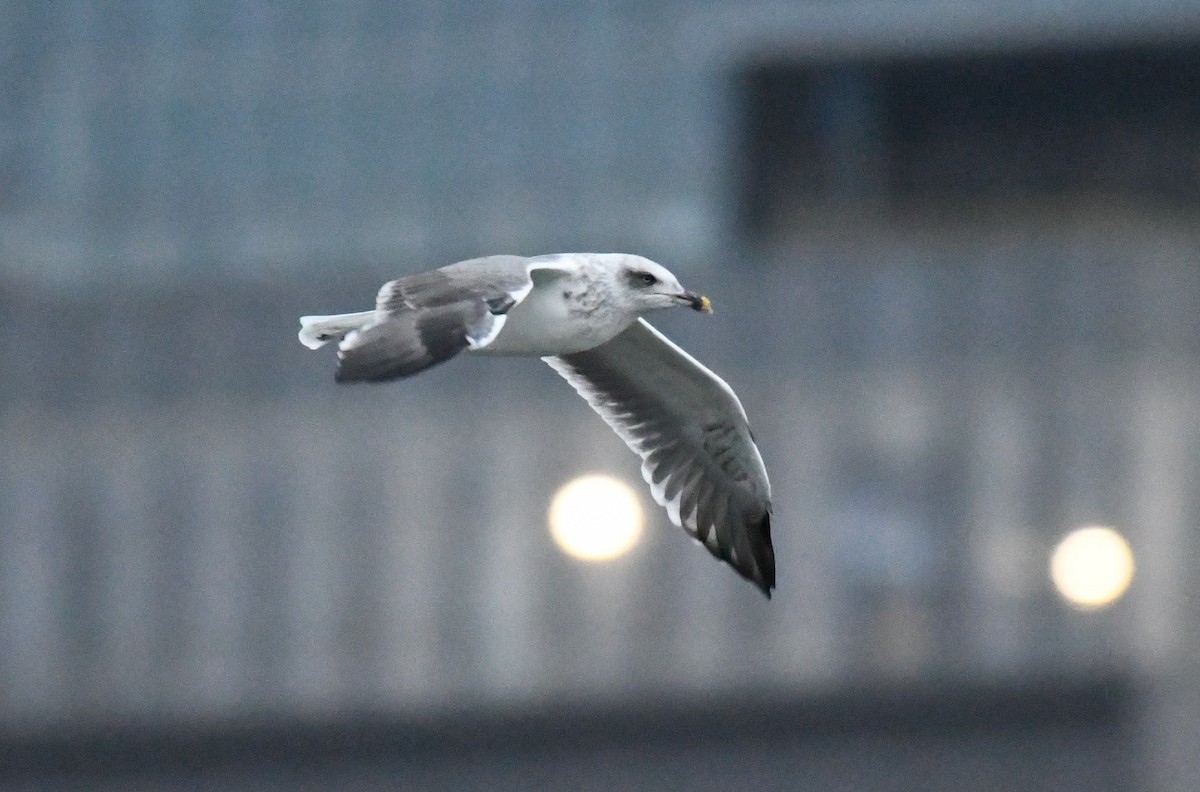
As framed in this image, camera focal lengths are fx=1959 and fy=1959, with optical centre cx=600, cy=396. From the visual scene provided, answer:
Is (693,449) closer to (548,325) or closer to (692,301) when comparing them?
(692,301)

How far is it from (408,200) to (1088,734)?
10001mm

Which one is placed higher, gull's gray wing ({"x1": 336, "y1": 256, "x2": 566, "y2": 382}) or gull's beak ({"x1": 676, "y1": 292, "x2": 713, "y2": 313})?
gull's beak ({"x1": 676, "y1": 292, "x2": 713, "y2": 313})

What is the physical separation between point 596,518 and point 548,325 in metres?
10.6

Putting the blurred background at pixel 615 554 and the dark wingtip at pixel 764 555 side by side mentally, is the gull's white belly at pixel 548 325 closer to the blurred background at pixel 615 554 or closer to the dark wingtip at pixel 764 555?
the dark wingtip at pixel 764 555

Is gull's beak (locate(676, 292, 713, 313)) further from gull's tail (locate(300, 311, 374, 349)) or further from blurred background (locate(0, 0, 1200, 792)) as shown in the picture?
blurred background (locate(0, 0, 1200, 792))

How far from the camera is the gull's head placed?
7914mm

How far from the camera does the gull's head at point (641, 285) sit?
7914mm

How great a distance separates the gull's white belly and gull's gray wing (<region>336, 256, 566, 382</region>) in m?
0.28

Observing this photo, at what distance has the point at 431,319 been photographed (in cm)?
692

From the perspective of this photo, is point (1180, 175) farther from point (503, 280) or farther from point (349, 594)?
point (503, 280)

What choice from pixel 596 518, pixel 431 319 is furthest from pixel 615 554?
pixel 431 319

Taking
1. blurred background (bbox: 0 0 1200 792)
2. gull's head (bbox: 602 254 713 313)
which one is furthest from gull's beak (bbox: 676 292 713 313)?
blurred background (bbox: 0 0 1200 792)

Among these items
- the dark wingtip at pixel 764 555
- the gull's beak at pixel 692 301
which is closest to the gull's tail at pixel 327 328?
the gull's beak at pixel 692 301

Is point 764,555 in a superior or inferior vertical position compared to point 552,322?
inferior
